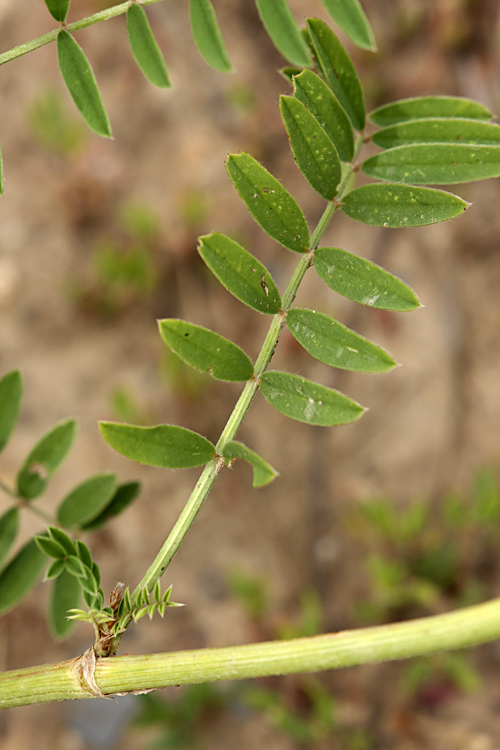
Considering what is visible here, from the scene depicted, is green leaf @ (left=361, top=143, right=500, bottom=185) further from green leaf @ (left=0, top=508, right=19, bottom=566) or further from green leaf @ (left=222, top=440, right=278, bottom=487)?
green leaf @ (left=0, top=508, right=19, bottom=566)

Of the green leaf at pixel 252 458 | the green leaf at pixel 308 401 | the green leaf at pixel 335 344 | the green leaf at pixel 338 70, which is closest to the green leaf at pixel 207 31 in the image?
the green leaf at pixel 338 70

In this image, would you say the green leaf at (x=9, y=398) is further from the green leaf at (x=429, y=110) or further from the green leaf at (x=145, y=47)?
the green leaf at (x=429, y=110)

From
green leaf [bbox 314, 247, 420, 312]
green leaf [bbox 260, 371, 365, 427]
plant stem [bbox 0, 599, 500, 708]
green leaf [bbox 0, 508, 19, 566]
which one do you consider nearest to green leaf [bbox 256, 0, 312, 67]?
green leaf [bbox 314, 247, 420, 312]

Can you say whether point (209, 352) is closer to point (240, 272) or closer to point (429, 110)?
point (240, 272)

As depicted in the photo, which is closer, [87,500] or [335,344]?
[335,344]

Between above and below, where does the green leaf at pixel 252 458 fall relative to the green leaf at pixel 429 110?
below

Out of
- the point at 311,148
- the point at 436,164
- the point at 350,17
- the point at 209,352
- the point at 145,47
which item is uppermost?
the point at 145,47

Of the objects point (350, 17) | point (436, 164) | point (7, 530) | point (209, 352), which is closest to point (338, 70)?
point (350, 17)

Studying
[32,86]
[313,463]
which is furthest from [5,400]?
[32,86]
